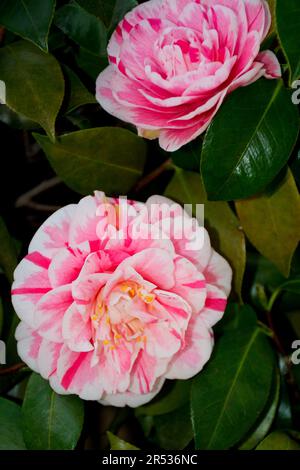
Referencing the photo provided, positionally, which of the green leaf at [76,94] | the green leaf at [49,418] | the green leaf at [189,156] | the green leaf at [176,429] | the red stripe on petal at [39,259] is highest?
the green leaf at [76,94]

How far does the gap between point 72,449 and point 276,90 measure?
0.46 metres

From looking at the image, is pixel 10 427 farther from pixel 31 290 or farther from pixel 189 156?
pixel 189 156

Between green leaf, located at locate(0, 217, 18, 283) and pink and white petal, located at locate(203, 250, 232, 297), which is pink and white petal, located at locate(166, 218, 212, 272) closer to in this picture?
pink and white petal, located at locate(203, 250, 232, 297)

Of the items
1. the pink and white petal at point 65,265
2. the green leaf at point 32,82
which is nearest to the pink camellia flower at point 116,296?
the pink and white petal at point 65,265

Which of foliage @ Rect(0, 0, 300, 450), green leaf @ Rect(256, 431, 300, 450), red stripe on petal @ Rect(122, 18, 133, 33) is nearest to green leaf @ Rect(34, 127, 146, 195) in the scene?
foliage @ Rect(0, 0, 300, 450)

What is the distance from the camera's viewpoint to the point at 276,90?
2.34 feet

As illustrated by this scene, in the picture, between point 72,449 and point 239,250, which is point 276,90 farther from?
point 72,449

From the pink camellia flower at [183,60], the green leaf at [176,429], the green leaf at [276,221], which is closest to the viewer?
the pink camellia flower at [183,60]

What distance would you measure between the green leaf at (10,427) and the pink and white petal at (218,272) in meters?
0.31

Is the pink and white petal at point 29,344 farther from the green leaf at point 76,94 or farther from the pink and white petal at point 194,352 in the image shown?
the green leaf at point 76,94

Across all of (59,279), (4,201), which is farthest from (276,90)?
(4,201)

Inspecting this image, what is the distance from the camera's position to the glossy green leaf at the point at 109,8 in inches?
28.2

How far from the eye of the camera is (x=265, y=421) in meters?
0.86

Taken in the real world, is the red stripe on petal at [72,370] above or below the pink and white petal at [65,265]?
below
